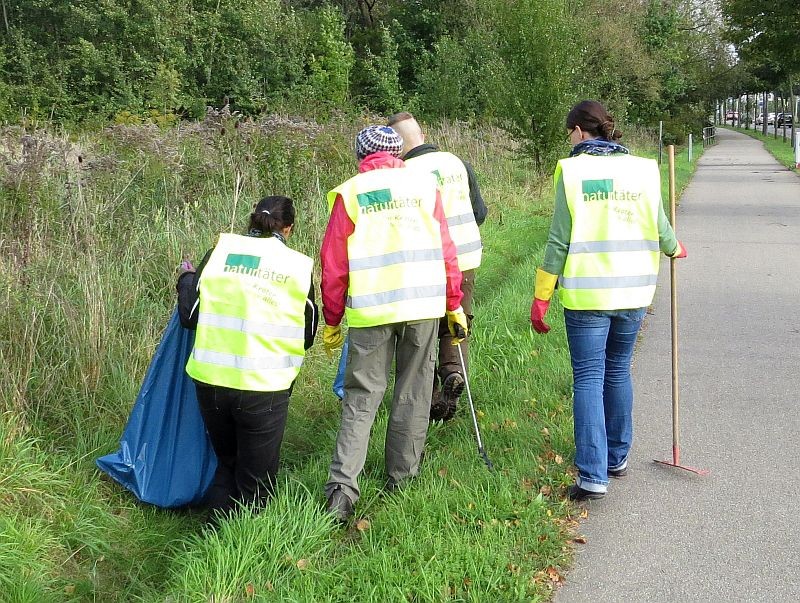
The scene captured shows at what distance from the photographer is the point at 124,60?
2938 cm

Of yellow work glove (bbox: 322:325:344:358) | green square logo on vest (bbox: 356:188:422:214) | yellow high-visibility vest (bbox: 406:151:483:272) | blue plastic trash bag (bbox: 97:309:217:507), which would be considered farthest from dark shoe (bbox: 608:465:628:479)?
blue plastic trash bag (bbox: 97:309:217:507)

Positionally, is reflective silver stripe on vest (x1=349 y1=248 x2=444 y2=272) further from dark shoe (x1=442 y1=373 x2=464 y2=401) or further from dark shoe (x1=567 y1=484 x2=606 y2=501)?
dark shoe (x1=567 y1=484 x2=606 y2=501)

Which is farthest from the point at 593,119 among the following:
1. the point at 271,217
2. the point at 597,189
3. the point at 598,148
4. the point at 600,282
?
the point at 271,217

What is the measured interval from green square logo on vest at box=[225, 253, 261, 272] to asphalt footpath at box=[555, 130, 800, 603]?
6.69ft

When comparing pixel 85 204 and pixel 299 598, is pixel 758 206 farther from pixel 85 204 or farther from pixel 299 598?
pixel 299 598

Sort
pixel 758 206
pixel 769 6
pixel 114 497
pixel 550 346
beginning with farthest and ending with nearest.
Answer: pixel 769 6
pixel 758 206
pixel 550 346
pixel 114 497

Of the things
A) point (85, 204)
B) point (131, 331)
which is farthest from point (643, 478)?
point (85, 204)

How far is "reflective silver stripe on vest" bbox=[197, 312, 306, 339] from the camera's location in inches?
165

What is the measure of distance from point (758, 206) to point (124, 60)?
2115 centimetres

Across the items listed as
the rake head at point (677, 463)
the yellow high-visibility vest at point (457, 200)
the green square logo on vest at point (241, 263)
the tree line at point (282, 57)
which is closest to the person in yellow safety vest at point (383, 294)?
the green square logo on vest at point (241, 263)

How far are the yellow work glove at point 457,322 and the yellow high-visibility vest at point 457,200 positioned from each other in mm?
789

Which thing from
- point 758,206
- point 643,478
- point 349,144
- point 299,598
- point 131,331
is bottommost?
point 758,206

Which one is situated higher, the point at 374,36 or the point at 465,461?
the point at 374,36

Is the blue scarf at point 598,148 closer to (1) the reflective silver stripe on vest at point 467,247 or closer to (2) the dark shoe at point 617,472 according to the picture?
(1) the reflective silver stripe on vest at point 467,247
